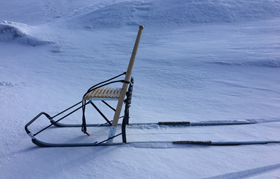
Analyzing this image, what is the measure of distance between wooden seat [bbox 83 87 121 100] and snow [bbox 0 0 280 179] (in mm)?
598

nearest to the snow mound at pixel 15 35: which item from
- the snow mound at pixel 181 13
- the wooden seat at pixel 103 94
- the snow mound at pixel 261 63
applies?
the snow mound at pixel 181 13

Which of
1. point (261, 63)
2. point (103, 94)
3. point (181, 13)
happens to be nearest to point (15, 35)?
point (103, 94)

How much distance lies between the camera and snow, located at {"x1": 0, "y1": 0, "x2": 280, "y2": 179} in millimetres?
2287

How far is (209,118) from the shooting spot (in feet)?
11.6

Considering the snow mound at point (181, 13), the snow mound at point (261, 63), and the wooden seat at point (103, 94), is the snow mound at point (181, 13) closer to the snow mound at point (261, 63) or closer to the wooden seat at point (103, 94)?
the snow mound at point (261, 63)

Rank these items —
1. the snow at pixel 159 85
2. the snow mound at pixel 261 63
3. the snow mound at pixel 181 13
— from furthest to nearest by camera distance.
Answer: the snow mound at pixel 181 13 < the snow mound at pixel 261 63 < the snow at pixel 159 85

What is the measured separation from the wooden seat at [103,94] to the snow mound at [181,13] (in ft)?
31.6

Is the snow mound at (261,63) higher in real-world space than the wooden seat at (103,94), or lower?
higher

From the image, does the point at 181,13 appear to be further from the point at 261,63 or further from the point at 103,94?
the point at 103,94

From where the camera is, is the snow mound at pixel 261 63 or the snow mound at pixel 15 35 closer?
the snow mound at pixel 261 63

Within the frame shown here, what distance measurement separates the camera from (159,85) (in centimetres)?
518

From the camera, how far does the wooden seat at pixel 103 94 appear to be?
7.80 ft

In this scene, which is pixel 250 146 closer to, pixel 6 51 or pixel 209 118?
pixel 209 118

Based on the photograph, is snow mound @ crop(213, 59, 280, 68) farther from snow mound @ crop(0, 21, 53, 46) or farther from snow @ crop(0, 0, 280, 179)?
snow mound @ crop(0, 21, 53, 46)
